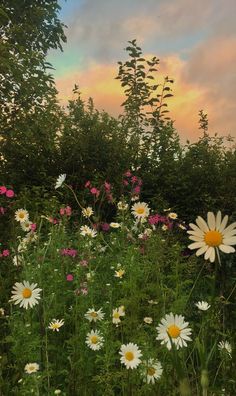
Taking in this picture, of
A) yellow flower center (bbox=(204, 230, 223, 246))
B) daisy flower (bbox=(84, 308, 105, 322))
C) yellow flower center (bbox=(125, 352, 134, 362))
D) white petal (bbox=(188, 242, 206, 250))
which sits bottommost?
white petal (bbox=(188, 242, 206, 250))

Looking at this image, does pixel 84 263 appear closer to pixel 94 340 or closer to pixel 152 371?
pixel 94 340

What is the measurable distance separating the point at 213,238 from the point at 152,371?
1.38 meters

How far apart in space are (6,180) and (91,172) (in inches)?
53.3

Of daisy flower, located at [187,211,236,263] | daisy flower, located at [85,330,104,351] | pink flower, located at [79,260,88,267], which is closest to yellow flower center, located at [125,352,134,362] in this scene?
daisy flower, located at [85,330,104,351]

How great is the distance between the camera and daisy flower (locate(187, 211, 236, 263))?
167 cm

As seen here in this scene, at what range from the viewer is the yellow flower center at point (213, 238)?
65.9 inches

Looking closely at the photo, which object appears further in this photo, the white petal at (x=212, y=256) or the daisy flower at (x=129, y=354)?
the daisy flower at (x=129, y=354)

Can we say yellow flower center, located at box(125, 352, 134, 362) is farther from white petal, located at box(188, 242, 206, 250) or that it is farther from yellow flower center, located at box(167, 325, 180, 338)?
white petal, located at box(188, 242, 206, 250)

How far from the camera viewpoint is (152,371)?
2.84m

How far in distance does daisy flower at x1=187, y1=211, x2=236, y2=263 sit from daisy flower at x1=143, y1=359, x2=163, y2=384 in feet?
4.31

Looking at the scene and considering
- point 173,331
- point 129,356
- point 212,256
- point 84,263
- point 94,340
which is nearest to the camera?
point 212,256

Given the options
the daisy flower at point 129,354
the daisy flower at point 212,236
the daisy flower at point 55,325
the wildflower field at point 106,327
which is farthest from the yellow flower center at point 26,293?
the daisy flower at point 212,236

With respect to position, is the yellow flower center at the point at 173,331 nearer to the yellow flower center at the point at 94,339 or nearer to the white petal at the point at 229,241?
the white petal at the point at 229,241

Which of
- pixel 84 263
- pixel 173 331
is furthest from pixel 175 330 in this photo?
pixel 84 263
